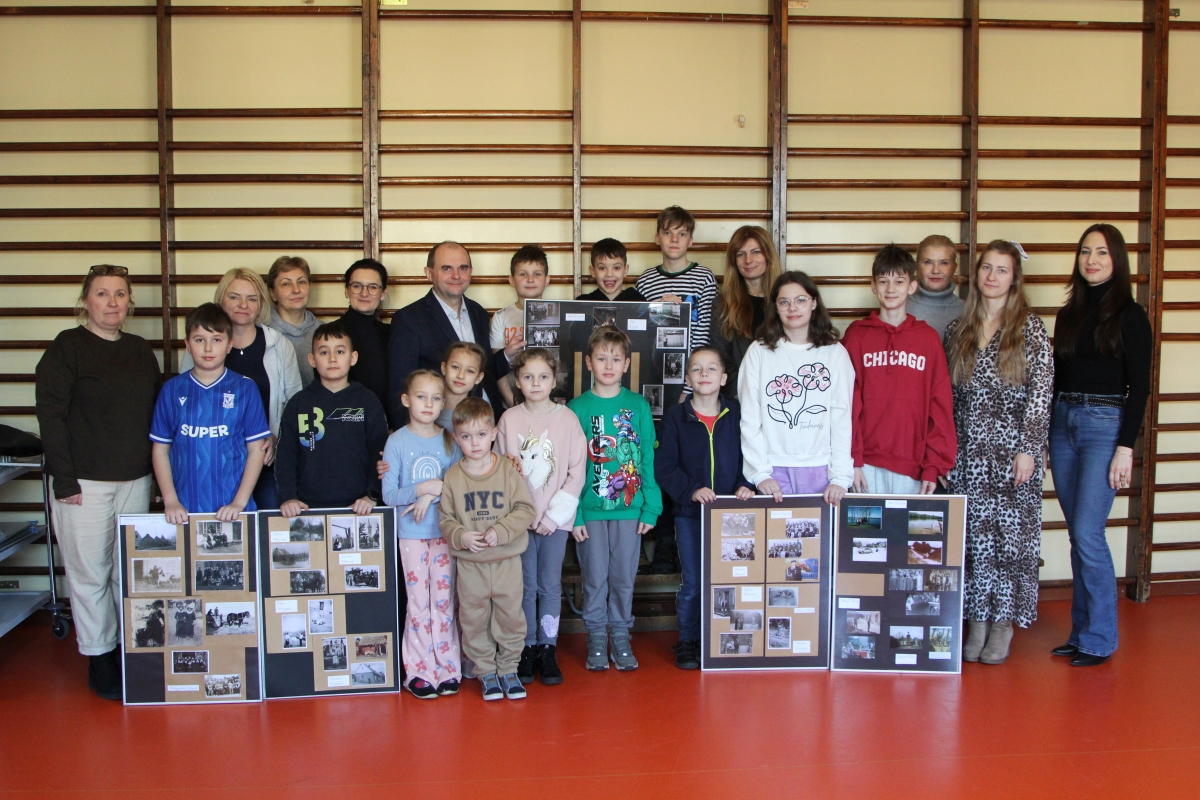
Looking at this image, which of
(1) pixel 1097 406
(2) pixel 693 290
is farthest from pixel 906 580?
(2) pixel 693 290

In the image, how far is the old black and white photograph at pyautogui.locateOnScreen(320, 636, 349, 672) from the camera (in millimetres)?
3098

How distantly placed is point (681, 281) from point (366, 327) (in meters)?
1.49

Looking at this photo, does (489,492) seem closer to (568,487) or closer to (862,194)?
(568,487)

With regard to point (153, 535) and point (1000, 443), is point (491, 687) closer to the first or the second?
point (153, 535)

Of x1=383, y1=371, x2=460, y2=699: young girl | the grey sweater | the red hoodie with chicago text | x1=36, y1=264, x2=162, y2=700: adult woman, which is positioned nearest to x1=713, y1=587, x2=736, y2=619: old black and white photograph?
the red hoodie with chicago text

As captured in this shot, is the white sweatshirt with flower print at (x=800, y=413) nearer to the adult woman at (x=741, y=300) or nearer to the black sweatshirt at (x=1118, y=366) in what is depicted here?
the adult woman at (x=741, y=300)

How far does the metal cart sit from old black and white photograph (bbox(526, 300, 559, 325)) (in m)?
2.13

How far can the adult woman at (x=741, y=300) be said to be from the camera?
150 inches

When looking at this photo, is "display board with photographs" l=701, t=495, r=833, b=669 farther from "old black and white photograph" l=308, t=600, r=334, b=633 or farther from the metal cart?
the metal cart

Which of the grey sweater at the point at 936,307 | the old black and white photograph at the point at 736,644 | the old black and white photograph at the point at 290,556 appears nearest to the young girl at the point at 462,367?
the old black and white photograph at the point at 290,556

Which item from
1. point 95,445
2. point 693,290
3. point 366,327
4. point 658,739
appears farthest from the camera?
point 693,290

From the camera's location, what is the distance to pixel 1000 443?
3.38m

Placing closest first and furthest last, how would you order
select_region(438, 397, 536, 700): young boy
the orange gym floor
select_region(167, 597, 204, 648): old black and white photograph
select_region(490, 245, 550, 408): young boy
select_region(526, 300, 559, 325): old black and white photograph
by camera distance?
the orange gym floor
select_region(438, 397, 536, 700): young boy
select_region(167, 597, 204, 648): old black and white photograph
select_region(526, 300, 559, 325): old black and white photograph
select_region(490, 245, 550, 408): young boy

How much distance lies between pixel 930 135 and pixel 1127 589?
8.85ft
